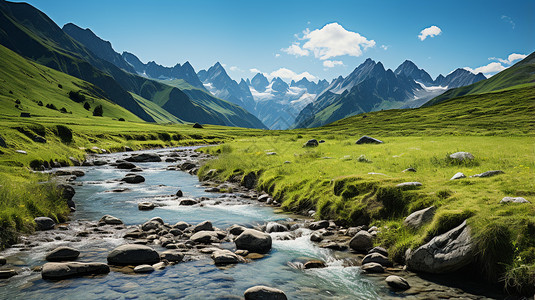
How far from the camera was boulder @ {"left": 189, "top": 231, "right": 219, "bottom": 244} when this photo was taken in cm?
1458

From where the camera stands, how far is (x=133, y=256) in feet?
39.3

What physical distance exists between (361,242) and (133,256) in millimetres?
9694

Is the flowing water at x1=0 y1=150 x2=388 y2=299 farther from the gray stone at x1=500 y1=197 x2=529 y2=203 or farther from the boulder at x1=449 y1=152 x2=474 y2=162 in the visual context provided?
the boulder at x1=449 y1=152 x2=474 y2=162

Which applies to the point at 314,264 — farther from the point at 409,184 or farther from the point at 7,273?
the point at 7,273

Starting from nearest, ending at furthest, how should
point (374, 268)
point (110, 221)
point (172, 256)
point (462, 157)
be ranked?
point (374, 268), point (172, 256), point (110, 221), point (462, 157)

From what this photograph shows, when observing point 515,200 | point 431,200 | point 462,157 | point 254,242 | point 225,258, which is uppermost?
point 462,157

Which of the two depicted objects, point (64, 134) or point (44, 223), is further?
point (64, 134)

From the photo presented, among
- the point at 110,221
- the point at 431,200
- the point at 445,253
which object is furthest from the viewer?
the point at 110,221

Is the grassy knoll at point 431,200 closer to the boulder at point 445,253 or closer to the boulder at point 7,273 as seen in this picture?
the boulder at point 445,253

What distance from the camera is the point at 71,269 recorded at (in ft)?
35.2

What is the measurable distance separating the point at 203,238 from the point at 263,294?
6.25 meters

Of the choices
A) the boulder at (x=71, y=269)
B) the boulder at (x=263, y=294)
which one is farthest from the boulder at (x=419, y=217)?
the boulder at (x=71, y=269)

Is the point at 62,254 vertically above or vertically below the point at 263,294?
below

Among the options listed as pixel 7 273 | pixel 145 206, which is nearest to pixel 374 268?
pixel 7 273
